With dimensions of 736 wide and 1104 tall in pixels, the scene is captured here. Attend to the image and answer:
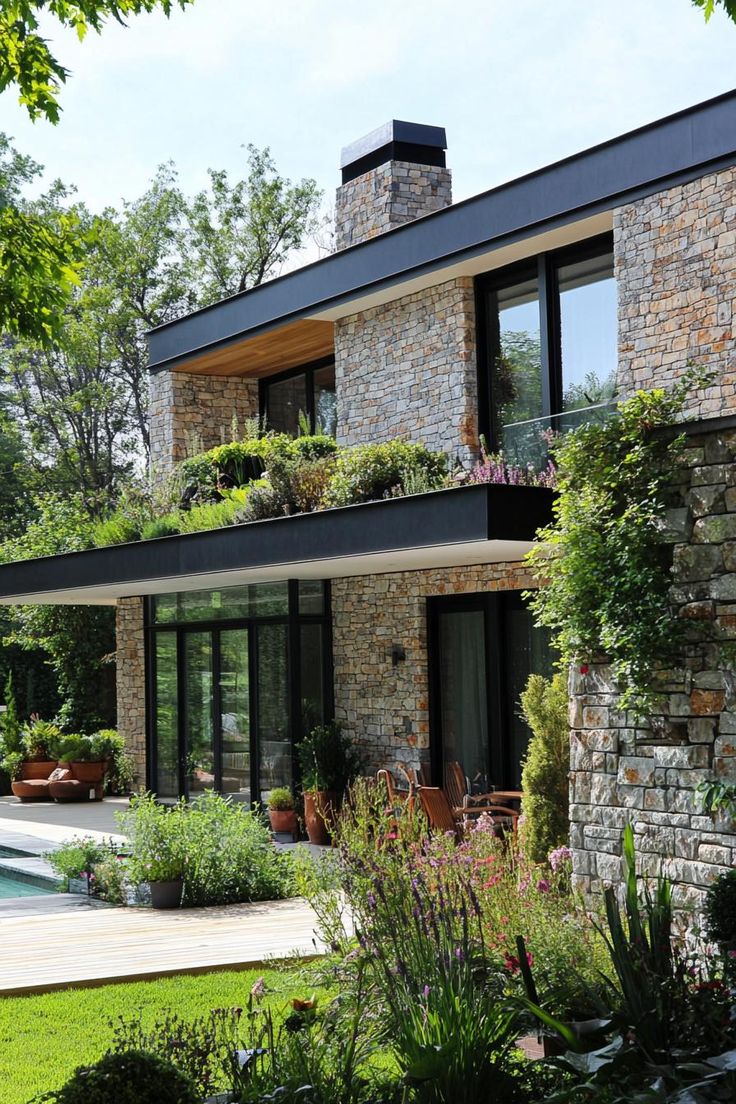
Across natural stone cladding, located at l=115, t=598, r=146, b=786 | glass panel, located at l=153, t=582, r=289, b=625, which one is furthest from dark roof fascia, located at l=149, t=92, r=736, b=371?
natural stone cladding, located at l=115, t=598, r=146, b=786

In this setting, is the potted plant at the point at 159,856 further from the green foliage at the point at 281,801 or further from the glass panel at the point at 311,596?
the glass panel at the point at 311,596

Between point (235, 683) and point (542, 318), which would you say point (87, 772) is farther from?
point (542, 318)

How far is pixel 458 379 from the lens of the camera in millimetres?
13164

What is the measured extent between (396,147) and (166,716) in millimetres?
7673

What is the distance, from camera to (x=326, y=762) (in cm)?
1325

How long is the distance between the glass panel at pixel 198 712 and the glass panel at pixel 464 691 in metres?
3.34

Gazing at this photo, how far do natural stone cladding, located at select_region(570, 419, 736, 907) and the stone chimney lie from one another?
9537 millimetres

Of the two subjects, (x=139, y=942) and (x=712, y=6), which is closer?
(x=712, y=6)

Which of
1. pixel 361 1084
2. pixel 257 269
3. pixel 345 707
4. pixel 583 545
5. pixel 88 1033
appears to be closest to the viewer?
pixel 361 1084

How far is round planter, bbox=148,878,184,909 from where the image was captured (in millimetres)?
9672

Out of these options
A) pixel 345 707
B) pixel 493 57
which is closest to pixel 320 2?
pixel 345 707

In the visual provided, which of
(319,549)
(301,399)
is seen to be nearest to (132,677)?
(301,399)

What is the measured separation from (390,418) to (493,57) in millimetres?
12660

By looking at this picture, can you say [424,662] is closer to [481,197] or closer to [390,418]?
[390,418]
